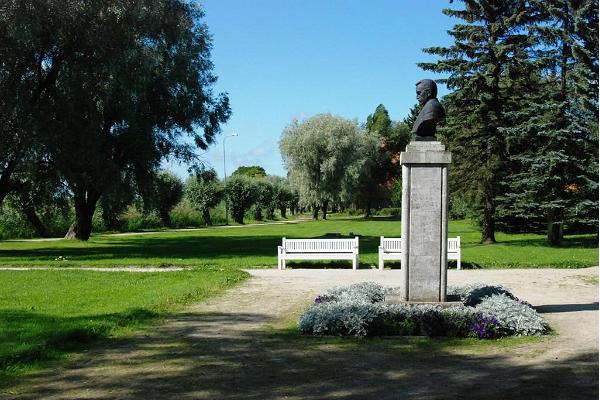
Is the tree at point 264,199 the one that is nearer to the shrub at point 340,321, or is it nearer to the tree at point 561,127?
the tree at point 561,127

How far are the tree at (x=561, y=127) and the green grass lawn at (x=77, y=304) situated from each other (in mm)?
14123

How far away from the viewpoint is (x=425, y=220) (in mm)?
8594

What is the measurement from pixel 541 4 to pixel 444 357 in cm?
2153

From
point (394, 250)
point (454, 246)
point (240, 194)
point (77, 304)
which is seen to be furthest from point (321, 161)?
point (77, 304)

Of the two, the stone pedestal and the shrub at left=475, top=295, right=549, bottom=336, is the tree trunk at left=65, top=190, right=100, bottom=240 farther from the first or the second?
the shrub at left=475, top=295, right=549, bottom=336

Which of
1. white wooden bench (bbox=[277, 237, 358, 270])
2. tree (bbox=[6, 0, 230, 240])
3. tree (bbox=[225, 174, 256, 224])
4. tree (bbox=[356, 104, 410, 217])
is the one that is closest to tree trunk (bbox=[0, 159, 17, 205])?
tree (bbox=[6, 0, 230, 240])

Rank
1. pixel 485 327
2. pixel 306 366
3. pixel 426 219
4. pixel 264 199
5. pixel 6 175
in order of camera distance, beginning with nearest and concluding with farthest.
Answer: pixel 306 366 → pixel 485 327 → pixel 426 219 → pixel 6 175 → pixel 264 199

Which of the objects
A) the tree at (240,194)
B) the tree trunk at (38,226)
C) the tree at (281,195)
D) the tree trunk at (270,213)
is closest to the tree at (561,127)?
the tree trunk at (38,226)

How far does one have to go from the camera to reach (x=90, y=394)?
512 cm

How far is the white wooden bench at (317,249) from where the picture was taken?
52.9ft

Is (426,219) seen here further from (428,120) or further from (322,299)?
(322,299)

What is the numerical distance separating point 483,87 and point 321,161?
98.3ft

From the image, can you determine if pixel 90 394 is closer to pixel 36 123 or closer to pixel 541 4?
pixel 36 123

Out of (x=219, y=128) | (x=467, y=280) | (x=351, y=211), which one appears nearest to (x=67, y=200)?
(x=219, y=128)
